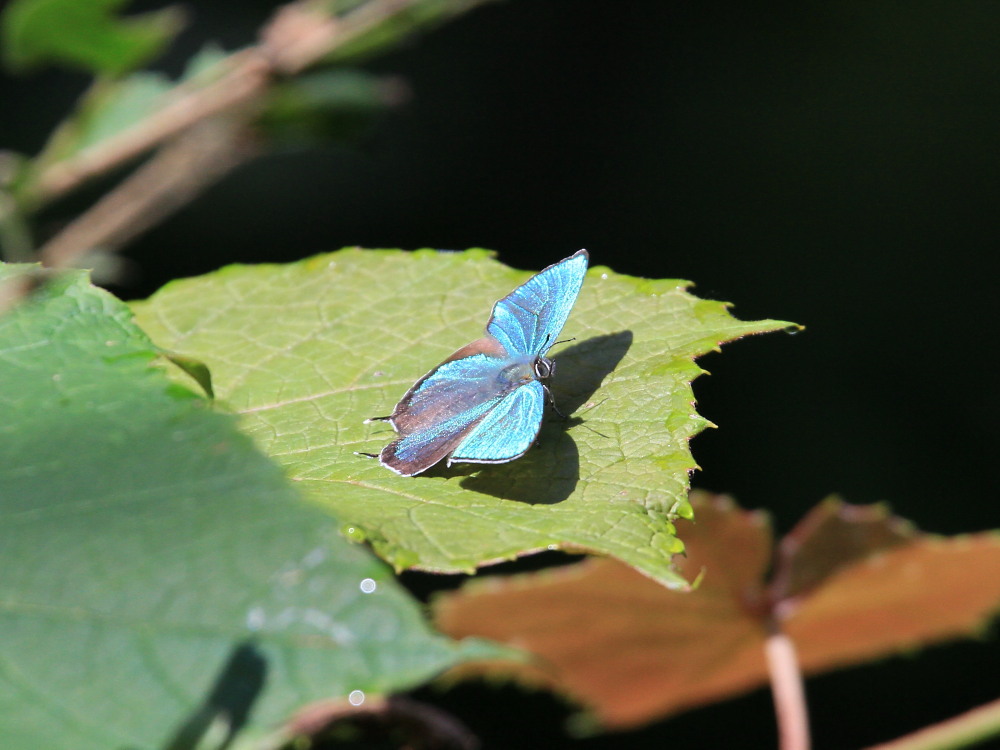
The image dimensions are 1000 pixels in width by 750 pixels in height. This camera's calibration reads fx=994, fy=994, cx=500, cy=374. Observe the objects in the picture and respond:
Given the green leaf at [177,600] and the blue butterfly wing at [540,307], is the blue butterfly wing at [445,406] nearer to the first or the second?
the blue butterfly wing at [540,307]

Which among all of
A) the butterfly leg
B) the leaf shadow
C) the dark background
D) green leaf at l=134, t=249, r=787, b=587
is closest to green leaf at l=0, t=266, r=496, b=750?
the leaf shadow

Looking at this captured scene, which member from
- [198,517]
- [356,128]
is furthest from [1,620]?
[356,128]

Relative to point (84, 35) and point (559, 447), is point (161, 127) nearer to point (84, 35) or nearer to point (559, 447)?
point (84, 35)

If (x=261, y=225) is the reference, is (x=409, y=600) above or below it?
above

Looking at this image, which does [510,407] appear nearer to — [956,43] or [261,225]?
[261,225]

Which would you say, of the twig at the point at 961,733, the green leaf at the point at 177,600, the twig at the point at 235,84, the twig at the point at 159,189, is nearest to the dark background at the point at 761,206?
the twig at the point at 159,189
